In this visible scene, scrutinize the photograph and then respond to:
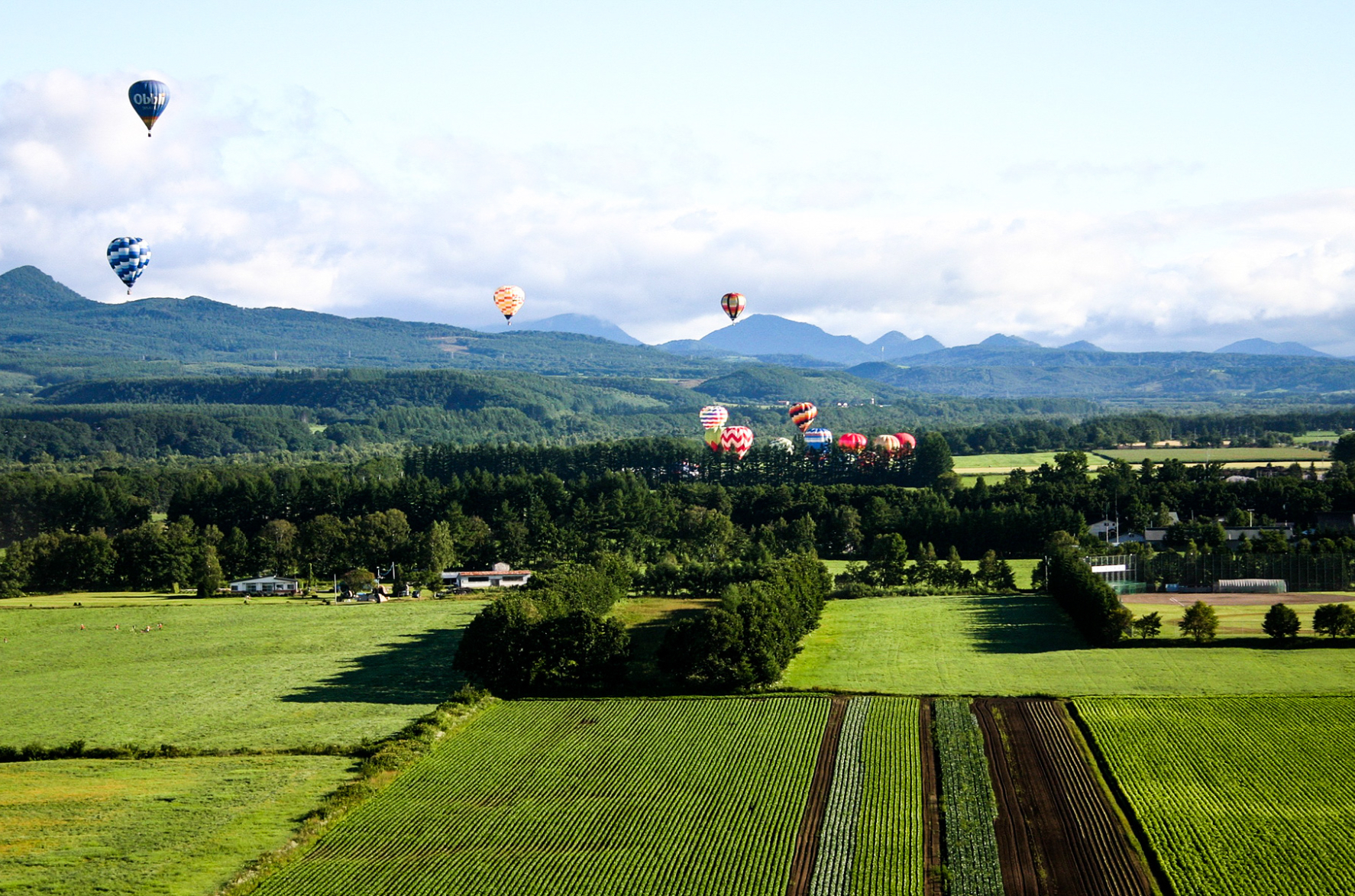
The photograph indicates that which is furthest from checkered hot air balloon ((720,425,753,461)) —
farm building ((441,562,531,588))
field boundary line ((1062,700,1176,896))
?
field boundary line ((1062,700,1176,896))

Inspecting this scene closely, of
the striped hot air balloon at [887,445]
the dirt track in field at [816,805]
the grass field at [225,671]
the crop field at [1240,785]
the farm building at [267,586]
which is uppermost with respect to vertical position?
the striped hot air balloon at [887,445]

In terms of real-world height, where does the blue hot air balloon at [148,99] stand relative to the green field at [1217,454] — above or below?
above

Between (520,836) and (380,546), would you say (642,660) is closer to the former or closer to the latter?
(520,836)

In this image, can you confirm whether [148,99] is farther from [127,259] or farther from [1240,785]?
[1240,785]

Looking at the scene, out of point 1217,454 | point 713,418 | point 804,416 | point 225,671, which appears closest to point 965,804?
point 225,671

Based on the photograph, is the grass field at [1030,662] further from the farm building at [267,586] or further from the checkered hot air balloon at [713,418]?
the checkered hot air balloon at [713,418]

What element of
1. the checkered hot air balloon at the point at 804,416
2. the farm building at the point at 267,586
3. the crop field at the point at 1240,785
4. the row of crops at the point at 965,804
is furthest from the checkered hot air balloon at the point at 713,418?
the crop field at the point at 1240,785

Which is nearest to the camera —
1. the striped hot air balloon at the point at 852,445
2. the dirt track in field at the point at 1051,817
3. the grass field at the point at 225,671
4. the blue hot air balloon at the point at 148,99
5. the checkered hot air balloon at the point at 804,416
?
the dirt track in field at the point at 1051,817
